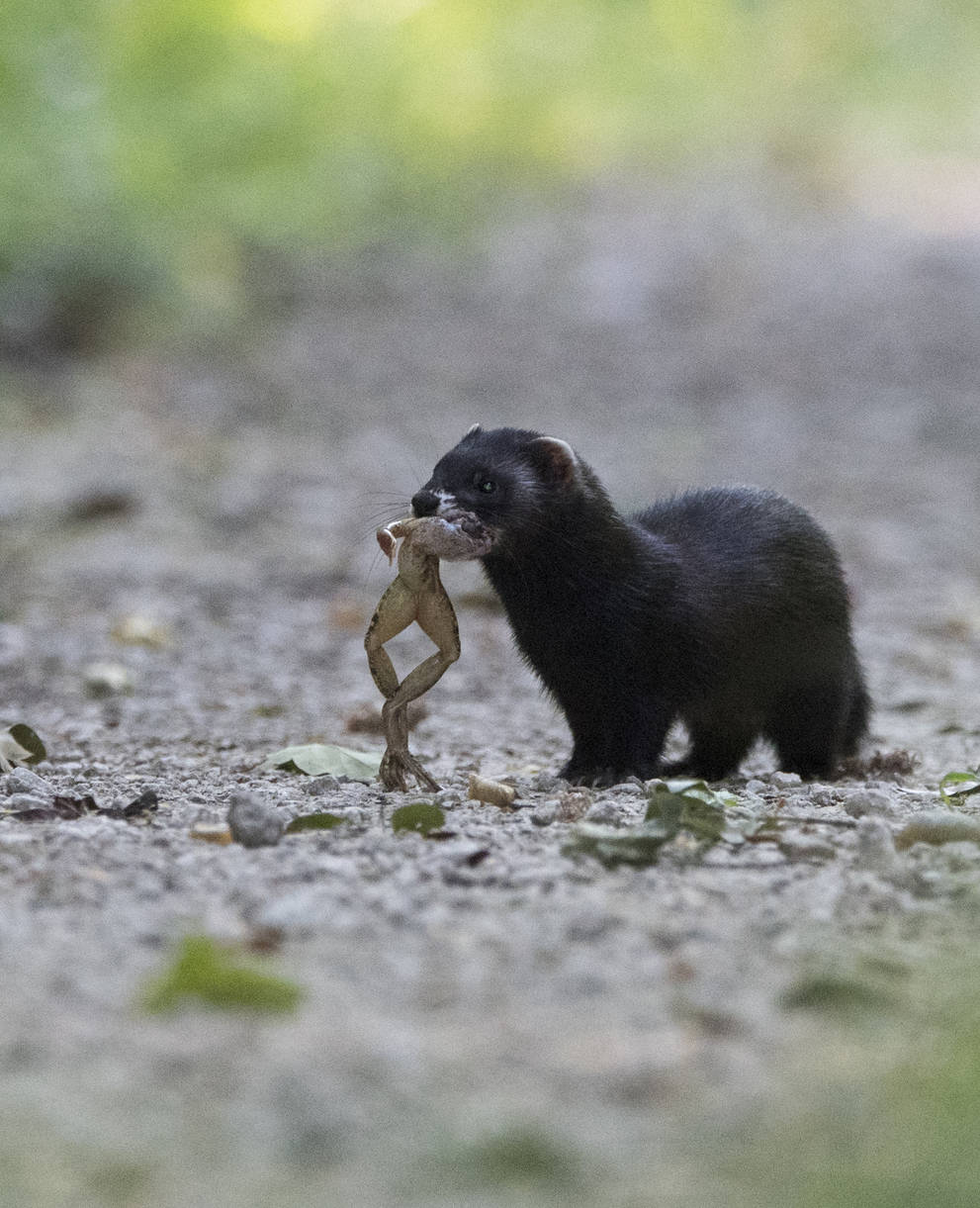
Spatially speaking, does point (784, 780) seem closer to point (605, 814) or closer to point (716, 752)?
point (716, 752)

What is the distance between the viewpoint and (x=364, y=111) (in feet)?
46.8

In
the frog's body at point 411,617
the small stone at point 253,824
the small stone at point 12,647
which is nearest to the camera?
the small stone at point 253,824

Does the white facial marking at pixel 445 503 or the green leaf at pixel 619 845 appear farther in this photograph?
the white facial marking at pixel 445 503

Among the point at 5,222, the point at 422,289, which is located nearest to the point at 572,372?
the point at 422,289

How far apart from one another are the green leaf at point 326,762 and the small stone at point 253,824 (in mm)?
883

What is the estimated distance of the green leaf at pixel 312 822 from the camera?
3.09 meters

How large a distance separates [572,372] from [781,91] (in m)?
8.04

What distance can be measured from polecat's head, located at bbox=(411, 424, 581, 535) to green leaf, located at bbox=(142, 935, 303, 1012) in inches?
71.4

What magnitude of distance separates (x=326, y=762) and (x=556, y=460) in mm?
839

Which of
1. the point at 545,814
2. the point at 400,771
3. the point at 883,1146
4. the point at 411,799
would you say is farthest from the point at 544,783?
the point at 883,1146

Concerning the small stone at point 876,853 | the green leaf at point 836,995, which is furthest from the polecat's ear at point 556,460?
the green leaf at point 836,995

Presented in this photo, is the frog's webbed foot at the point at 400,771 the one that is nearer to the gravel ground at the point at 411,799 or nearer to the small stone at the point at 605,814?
the gravel ground at the point at 411,799

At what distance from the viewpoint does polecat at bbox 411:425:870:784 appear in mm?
3938

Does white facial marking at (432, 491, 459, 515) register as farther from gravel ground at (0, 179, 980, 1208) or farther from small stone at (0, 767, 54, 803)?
small stone at (0, 767, 54, 803)
